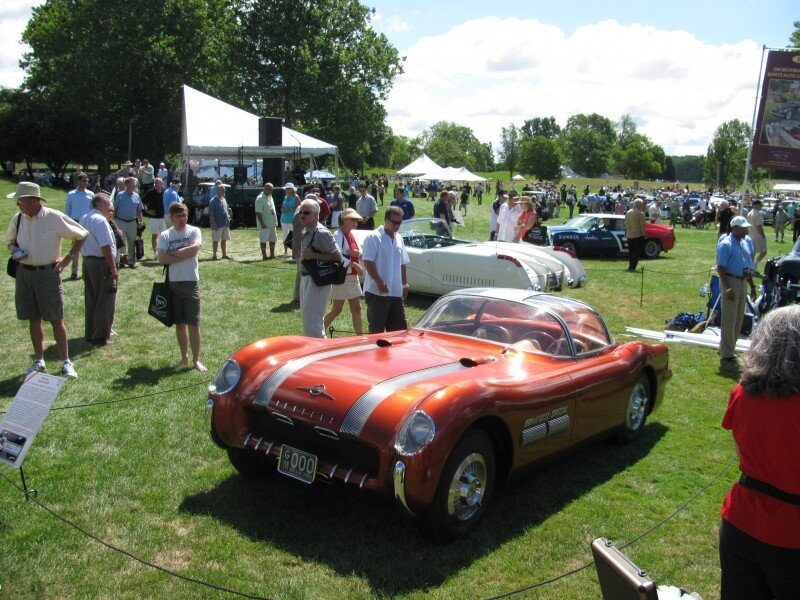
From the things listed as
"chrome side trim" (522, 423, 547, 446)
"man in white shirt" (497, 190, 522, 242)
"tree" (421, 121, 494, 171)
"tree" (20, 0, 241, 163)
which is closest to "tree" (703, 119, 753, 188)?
"tree" (421, 121, 494, 171)

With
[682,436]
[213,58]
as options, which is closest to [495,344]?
[682,436]

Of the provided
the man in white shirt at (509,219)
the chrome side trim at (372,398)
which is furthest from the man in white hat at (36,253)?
the man in white shirt at (509,219)

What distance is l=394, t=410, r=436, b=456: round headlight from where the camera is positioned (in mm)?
4105

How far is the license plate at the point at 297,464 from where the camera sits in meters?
4.41

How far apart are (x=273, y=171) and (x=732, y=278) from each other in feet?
61.0

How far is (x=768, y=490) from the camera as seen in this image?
109 inches

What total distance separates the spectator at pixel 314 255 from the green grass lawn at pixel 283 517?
51.3 inches

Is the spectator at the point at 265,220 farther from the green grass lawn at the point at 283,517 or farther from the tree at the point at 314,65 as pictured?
the tree at the point at 314,65

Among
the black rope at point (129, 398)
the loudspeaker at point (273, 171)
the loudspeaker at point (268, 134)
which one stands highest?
the loudspeaker at point (268, 134)

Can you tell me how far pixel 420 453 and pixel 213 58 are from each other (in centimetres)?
4984

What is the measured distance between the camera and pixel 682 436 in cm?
660

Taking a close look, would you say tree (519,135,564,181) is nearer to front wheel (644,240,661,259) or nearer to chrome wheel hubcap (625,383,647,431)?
front wheel (644,240,661,259)

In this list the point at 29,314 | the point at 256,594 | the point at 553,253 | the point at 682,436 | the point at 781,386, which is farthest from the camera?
the point at 553,253

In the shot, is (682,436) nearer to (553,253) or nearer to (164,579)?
(164,579)
